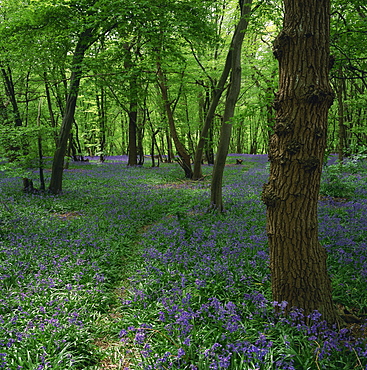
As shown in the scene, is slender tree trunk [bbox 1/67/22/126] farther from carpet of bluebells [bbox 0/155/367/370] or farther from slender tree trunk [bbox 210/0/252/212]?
slender tree trunk [bbox 210/0/252/212]

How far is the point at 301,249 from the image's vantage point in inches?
131

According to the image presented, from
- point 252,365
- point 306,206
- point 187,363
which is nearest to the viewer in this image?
point 252,365

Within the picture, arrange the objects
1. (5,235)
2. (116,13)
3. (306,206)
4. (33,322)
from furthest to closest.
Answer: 1. (116,13)
2. (5,235)
3. (33,322)
4. (306,206)

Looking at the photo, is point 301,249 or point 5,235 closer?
point 301,249

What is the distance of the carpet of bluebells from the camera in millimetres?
3090

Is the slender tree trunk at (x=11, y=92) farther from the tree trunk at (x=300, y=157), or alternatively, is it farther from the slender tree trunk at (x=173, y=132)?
the tree trunk at (x=300, y=157)

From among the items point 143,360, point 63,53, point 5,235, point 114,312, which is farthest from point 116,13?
point 143,360

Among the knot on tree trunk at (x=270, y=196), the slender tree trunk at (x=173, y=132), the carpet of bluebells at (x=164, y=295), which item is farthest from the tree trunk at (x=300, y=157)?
the slender tree trunk at (x=173, y=132)

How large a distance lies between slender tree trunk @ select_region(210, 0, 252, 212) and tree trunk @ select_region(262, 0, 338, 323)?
4.83m

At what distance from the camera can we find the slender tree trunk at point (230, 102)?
810 cm

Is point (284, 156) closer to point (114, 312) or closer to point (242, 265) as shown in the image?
point (242, 265)

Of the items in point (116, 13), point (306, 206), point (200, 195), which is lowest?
point (200, 195)

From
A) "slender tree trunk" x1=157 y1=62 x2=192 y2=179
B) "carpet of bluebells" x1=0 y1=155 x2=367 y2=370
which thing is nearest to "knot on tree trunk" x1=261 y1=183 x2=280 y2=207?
"carpet of bluebells" x1=0 y1=155 x2=367 y2=370

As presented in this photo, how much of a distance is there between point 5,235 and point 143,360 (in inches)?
231
